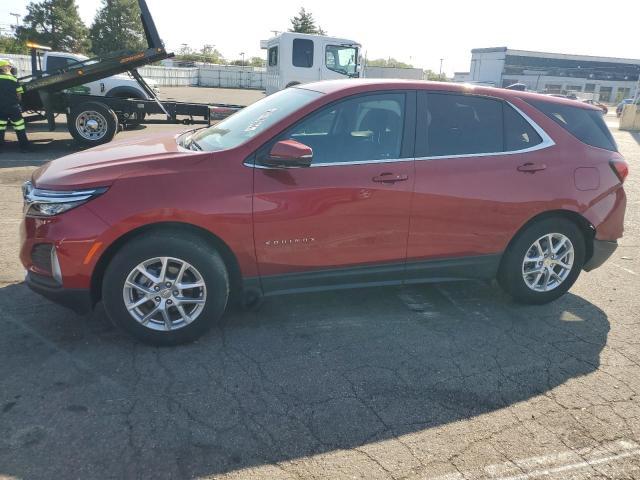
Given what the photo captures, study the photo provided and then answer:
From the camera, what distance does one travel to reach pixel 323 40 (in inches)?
602

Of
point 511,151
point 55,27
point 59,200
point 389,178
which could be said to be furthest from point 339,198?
point 55,27

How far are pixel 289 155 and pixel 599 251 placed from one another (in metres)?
2.91

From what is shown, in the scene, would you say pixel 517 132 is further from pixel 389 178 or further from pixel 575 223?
pixel 389 178

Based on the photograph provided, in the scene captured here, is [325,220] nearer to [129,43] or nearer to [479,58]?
[129,43]

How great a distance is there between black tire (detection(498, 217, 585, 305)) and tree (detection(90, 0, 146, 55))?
194 feet

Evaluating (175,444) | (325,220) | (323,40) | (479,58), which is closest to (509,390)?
(325,220)

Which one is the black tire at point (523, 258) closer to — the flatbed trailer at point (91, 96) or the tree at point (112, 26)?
the flatbed trailer at point (91, 96)

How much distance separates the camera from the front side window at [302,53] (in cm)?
1536

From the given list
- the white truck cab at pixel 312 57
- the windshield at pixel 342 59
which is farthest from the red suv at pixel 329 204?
the windshield at pixel 342 59

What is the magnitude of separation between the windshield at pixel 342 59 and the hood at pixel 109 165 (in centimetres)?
1274

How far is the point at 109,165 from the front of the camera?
3.36 m

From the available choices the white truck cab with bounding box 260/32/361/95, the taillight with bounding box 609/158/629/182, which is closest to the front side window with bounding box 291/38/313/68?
the white truck cab with bounding box 260/32/361/95

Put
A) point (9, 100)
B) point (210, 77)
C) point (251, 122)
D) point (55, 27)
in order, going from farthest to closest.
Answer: point (55, 27)
point (210, 77)
point (9, 100)
point (251, 122)

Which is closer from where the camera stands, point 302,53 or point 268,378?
point 268,378
